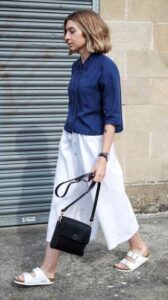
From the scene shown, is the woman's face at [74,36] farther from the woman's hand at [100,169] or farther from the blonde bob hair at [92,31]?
the woman's hand at [100,169]

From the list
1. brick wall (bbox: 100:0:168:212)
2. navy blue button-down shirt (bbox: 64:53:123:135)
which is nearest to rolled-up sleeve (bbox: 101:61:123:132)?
navy blue button-down shirt (bbox: 64:53:123:135)

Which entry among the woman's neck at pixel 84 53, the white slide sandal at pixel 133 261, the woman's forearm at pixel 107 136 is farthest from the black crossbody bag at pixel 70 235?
the woman's neck at pixel 84 53

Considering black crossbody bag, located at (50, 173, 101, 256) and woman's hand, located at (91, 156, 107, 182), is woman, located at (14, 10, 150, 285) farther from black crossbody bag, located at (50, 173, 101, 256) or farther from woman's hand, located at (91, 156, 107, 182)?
black crossbody bag, located at (50, 173, 101, 256)

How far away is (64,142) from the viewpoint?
3439 millimetres

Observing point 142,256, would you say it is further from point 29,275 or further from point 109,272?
point 29,275

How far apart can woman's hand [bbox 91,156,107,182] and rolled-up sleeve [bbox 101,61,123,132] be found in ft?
0.80

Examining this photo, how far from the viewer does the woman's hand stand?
3156 mm

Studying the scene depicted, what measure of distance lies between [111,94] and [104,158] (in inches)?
16.1

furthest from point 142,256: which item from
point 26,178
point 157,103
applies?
point 157,103

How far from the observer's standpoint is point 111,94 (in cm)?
319

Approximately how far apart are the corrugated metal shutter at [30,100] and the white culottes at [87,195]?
3.83 feet

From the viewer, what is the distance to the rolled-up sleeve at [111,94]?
317 centimetres

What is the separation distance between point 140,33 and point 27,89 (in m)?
1.20

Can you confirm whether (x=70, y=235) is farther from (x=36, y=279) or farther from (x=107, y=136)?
(x=107, y=136)
